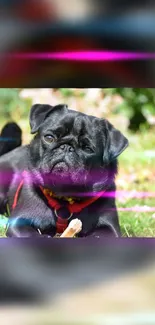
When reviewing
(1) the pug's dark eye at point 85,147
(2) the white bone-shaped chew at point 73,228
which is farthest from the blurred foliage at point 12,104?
(2) the white bone-shaped chew at point 73,228

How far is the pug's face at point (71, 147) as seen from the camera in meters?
1.74

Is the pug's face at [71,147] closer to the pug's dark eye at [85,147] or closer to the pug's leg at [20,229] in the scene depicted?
the pug's dark eye at [85,147]

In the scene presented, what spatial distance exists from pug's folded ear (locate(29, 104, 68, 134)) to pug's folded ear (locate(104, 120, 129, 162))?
0.11 metres

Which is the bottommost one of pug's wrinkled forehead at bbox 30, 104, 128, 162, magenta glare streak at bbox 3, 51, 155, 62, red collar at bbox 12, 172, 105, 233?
red collar at bbox 12, 172, 105, 233

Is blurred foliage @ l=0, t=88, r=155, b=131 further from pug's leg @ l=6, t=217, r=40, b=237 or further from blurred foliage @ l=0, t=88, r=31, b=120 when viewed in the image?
pug's leg @ l=6, t=217, r=40, b=237

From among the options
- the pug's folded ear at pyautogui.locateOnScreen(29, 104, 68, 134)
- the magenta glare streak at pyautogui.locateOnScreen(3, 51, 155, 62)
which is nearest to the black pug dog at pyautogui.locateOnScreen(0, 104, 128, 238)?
the pug's folded ear at pyautogui.locateOnScreen(29, 104, 68, 134)

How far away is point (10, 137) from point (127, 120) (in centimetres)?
27

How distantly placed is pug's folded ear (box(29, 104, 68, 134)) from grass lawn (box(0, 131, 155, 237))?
7.3 inches

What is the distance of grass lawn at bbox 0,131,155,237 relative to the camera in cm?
175

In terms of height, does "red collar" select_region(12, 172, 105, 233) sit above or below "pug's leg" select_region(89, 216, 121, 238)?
above

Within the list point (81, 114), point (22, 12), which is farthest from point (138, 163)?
point (22, 12)

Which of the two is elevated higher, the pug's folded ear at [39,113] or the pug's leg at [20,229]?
the pug's folded ear at [39,113]

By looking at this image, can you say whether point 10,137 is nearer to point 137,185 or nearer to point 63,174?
point 63,174

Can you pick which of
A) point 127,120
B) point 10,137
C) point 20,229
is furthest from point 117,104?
point 20,229
